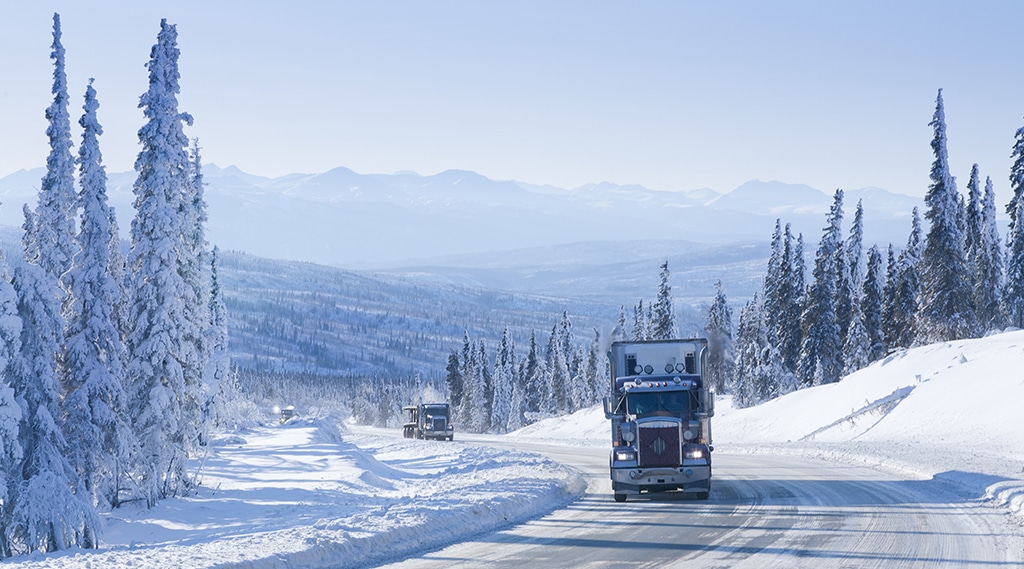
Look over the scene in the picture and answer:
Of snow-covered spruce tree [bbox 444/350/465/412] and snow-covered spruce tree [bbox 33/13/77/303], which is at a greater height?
snow-covered spruce tree [bbox 33/13/77/303]

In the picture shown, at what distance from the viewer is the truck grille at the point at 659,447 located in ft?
77.6

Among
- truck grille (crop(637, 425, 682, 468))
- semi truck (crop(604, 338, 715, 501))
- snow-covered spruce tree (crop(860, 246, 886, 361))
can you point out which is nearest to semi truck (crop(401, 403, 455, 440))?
snow-covered spruce tree (crop(860, 246, 886, 361))

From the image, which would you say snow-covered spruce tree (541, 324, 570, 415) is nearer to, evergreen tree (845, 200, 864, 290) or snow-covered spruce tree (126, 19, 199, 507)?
evergreen tree (845, 200, 864, 290)

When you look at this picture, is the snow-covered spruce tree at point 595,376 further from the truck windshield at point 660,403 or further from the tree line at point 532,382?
the truck windshield at point 660,403

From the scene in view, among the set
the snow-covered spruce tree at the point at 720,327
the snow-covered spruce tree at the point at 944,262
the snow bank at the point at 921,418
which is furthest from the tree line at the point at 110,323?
the snow-covered spruce tree at the point at 720,327

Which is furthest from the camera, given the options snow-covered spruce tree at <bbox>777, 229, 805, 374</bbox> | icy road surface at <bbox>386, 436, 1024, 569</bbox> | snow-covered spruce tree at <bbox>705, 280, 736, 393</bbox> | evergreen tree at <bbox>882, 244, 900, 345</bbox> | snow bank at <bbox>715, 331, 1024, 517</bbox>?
snow-covered spruce tree at <bbox>705, 280, 736, 393</bbox>

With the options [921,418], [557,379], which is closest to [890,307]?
[921,418]

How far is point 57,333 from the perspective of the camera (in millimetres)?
28422

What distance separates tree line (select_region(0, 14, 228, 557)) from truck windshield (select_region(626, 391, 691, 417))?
574 inches

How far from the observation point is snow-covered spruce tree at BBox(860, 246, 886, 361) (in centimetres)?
7544

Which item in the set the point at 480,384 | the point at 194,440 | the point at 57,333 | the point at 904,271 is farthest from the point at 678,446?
the point at 480,384

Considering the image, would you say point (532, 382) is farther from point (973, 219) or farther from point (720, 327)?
point (973, 219)

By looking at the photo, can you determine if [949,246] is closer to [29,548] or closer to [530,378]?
[29,548]

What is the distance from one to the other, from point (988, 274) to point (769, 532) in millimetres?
64725
